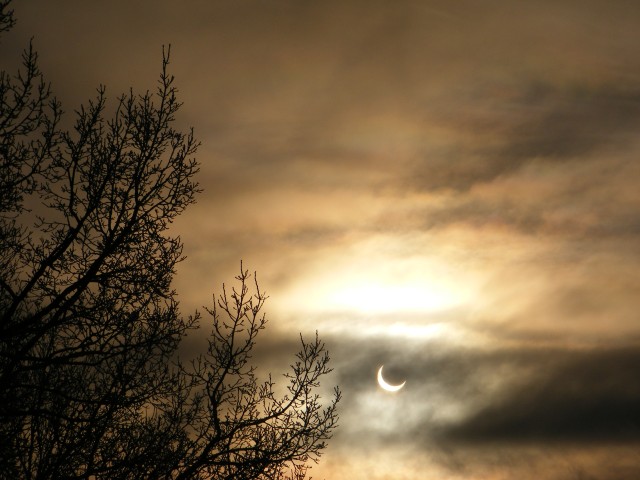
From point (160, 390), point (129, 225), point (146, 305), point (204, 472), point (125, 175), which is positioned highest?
point (125, 175)

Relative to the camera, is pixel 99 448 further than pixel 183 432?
No

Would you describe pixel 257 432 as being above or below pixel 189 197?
below

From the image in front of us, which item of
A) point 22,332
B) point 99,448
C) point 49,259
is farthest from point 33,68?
point 99,448

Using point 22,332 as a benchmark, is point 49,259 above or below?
above

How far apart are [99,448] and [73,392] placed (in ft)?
3.44

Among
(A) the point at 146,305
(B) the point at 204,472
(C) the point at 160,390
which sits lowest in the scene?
(B) the point at 204,472

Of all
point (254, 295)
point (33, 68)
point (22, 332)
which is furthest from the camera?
point (254, 295)

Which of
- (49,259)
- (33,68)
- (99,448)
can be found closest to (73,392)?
(99,448)

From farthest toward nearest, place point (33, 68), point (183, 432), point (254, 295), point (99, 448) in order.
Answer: point (254, 295)
point (183, 432)
point (99, 448)
point (33, 68)

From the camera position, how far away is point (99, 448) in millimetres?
11867

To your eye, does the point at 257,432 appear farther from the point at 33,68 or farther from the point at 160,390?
the point at 33,68

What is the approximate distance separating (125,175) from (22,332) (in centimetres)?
282

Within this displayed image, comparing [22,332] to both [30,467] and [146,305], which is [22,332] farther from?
[30,467]

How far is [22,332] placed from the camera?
997cm
